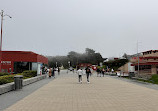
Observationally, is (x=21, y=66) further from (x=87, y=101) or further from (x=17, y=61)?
(x=87, y=101)

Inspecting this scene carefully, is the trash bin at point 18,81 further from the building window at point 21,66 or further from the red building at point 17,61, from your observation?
the building window at point 21,66

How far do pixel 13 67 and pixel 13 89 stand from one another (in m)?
25.6

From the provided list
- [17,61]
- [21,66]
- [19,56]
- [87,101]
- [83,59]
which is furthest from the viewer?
[83,59]

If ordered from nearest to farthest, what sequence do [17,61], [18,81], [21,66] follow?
1. [18,81]
2. [17,61]
3. [21,66]

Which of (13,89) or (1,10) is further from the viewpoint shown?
(1,10)

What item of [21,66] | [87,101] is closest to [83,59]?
[21,66]

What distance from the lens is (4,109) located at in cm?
708

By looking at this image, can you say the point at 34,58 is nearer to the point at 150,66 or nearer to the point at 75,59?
the point at 150,66

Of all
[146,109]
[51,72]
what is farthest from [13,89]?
[51,72]

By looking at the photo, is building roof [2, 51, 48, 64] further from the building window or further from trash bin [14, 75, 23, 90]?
trash bin [14, 75, 23, 90]

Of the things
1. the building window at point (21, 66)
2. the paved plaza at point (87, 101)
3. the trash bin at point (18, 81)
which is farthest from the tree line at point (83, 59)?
the paved plaza at point (87, 101)

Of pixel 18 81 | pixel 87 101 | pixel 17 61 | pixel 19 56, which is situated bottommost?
pixel 87 101

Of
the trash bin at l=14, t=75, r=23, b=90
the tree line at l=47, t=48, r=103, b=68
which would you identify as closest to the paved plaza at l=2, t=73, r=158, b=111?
the trash bin at l=14, t=75, r=23, b=90

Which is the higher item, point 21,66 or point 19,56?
point 19,56
